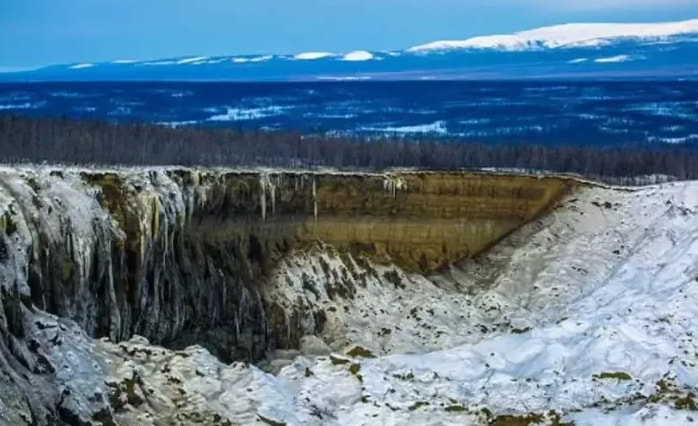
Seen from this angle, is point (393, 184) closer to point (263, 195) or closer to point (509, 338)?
point (263, 195)

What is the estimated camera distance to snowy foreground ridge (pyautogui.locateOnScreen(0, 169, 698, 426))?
32.8 metres

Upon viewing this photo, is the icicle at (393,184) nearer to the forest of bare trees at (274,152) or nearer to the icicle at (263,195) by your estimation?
the forest of bare trees at (274,152)

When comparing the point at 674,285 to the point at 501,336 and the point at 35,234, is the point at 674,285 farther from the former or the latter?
the point at 35,234

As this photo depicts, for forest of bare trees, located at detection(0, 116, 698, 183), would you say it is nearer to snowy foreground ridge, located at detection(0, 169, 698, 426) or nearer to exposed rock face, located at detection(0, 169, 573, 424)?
exposed rock face, located at detection(0, 169, 573, 424)

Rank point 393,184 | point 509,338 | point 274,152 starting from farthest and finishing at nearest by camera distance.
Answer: point 274,152 < point 393,184 < point 509,338

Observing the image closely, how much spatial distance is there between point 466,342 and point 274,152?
23468 mm

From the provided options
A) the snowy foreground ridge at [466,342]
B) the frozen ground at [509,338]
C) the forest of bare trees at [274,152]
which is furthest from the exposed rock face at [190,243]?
the forest of bare trees at [274,152]

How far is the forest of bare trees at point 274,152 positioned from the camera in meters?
58.0

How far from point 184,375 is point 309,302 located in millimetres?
17787

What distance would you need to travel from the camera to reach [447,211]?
5878cm

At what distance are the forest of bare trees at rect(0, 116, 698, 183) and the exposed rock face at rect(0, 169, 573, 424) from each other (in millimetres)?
4756

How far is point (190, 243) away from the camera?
1981 inches

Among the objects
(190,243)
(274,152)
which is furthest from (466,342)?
(274,152)

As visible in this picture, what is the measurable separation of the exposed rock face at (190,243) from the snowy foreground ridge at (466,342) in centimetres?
24
